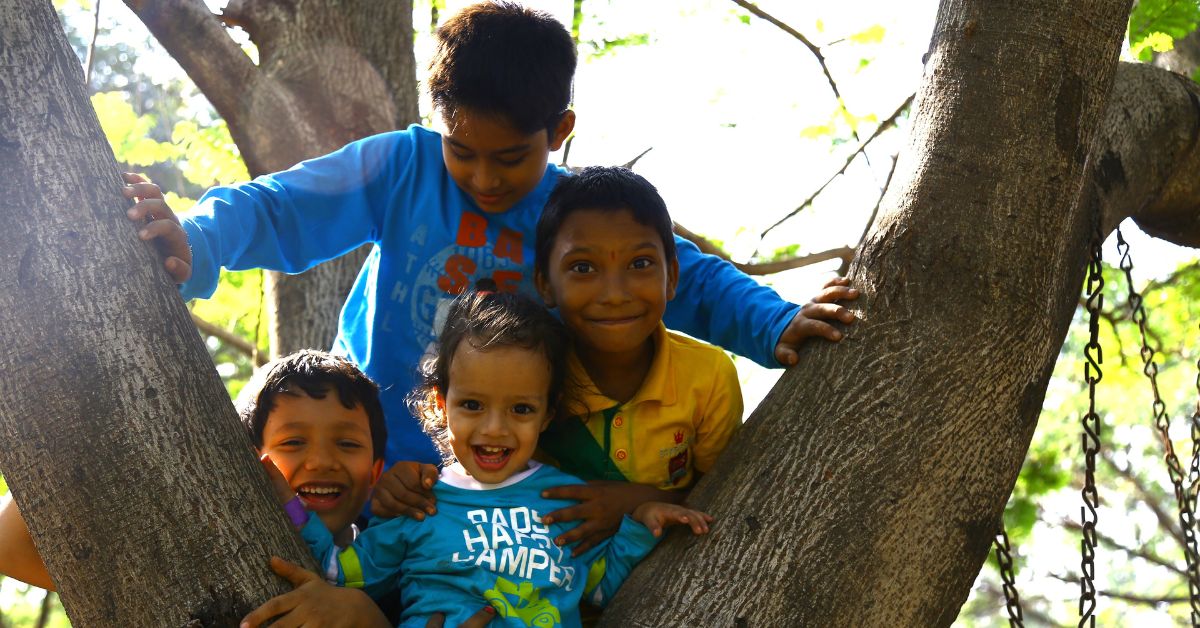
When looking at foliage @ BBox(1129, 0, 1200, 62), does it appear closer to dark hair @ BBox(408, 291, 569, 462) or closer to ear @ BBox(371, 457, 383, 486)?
dark hair @ BBox(408, 291, 569, 462)

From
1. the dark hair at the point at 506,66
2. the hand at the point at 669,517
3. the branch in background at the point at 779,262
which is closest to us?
the hand at the point at 669,517

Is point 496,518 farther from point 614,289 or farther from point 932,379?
point 932,379

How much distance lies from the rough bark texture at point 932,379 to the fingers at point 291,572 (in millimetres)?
632

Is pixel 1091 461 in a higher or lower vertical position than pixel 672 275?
lower

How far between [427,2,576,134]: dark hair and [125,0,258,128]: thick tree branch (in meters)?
1.77

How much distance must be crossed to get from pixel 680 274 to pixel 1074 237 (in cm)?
95

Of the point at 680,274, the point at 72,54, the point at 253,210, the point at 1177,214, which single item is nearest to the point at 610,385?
the point at 680,274

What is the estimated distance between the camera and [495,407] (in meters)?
2.38

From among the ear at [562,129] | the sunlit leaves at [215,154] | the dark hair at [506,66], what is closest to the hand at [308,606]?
the dark hair at [506,66]

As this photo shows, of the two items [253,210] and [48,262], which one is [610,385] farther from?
[48,262]

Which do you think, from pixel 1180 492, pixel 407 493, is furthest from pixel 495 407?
pixel 1180 492

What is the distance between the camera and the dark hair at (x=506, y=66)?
8.78ft

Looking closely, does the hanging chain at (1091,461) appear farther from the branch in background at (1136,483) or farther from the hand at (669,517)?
the branch in background at (1136,483)

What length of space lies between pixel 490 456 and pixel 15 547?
97 cm
